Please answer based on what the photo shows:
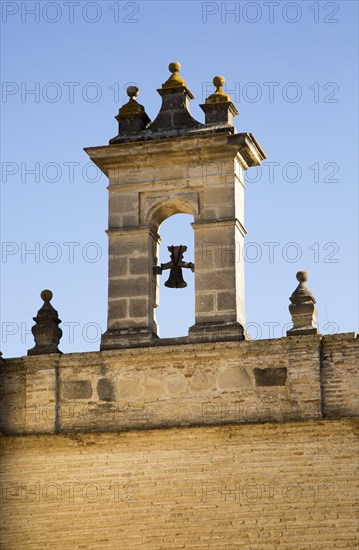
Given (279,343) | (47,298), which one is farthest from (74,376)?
(279,343)

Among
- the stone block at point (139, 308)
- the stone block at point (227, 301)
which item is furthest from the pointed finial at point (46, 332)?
the stone block at point (227, 301)

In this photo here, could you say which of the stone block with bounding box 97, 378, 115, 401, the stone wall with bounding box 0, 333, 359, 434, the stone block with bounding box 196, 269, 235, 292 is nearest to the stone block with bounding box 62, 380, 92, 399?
the stone wall with bounding box 0, 333, 359, 434

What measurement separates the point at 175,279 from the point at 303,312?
1.85 m

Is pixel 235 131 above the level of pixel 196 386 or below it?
above

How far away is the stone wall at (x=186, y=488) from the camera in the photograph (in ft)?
66.0

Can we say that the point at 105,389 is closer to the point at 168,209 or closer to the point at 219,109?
the point at 168,209

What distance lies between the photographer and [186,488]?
2055 cm

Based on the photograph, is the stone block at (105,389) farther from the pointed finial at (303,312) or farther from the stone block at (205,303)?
the pointed finial at (303,312)

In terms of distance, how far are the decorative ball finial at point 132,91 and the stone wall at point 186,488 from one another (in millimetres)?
4404

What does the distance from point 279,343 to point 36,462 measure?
10.8 feet

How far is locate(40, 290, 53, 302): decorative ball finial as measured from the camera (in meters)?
21.9

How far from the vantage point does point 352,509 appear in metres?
20.0

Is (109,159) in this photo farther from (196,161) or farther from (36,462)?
(36,462)

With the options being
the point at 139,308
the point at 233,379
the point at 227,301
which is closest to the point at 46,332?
the point at 139,308
